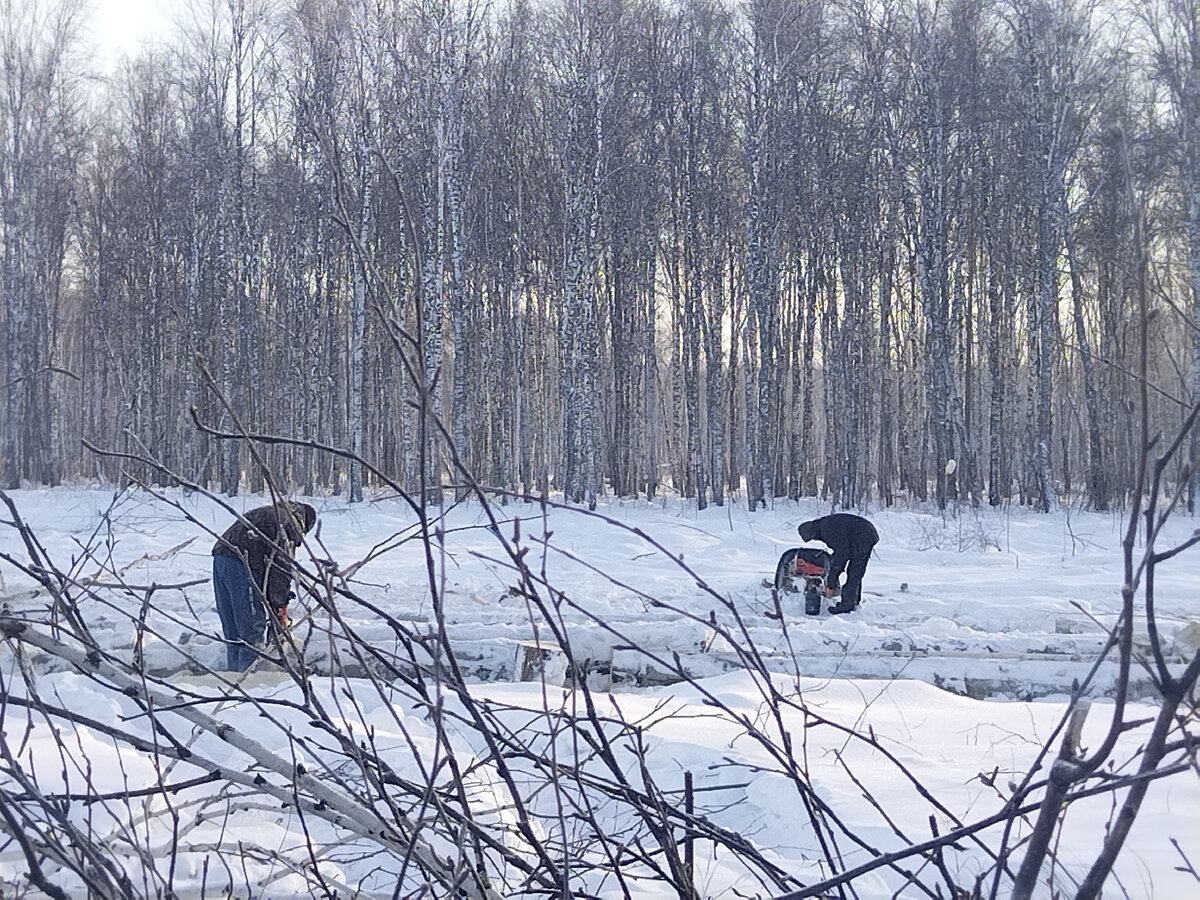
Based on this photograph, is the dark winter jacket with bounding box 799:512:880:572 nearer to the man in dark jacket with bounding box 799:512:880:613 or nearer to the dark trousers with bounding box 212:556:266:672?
the man in dark jacket with bounding box 799:512:880:613

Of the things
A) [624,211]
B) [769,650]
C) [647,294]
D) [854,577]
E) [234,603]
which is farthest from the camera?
[647,294]

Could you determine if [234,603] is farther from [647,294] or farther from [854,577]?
[647,294]

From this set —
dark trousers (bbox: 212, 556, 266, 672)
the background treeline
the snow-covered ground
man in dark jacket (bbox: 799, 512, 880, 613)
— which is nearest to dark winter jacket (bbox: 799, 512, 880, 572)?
man in dark jacket (bbox: 799, 512, 880, 613)

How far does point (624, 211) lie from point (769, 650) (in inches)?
622

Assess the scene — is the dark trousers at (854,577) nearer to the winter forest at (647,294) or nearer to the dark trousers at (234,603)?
the winter forest at (647,294)

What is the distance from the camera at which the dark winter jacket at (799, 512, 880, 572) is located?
8078 millimetres

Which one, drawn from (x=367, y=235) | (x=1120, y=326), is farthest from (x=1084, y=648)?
(x=1120, y=326)

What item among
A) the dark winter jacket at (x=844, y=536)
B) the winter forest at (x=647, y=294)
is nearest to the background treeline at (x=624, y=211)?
the winter forest at (x=647, y=294)

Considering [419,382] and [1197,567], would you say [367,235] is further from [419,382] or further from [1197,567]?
[419,382]

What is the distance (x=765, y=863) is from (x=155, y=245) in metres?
23.1

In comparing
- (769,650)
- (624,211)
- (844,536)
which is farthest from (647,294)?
(769,650)

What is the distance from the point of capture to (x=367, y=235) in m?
19.8

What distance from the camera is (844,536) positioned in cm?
812

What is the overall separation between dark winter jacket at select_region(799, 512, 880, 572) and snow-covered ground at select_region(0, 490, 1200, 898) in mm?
467
